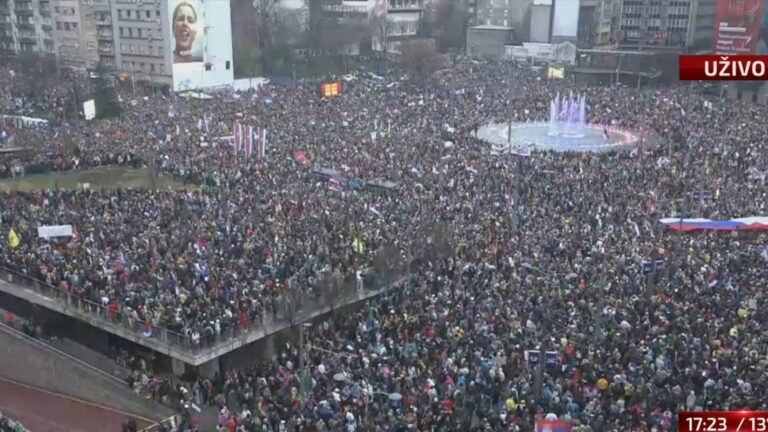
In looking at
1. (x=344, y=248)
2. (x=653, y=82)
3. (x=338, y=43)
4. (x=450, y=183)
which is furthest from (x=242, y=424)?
(x=338, y=43)

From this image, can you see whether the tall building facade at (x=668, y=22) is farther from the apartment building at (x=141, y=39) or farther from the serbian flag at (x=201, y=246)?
the serbian flag at (x=201, y=246)

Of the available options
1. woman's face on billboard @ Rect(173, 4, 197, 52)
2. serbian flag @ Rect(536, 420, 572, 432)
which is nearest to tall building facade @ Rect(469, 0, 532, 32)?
woman's face on billboard @ Rect(173, 4, 197, 52)

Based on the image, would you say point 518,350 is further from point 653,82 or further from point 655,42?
point 655,42

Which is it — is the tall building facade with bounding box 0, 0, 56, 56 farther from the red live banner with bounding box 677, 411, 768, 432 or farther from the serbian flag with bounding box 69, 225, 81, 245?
the red live banner with bounding box 677, 411, 768, 432

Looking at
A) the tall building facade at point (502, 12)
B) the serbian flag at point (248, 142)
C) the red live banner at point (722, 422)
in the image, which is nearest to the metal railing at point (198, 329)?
the red live banner at point (722, 422)

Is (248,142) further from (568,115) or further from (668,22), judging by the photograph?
(668,22)

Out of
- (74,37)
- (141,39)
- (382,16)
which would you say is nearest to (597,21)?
(382,16)
